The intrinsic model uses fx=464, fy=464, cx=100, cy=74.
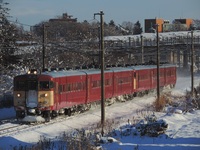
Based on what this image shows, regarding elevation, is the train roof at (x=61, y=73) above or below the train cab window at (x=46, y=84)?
above

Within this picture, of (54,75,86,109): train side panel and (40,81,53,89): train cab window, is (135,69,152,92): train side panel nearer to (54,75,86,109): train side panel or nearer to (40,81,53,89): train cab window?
(54,75,86,109): train side panel

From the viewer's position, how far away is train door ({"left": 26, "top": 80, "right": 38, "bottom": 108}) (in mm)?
25266

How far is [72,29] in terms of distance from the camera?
4921 inches

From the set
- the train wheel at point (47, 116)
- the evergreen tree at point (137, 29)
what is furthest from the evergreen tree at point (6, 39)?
the evergreen tree at point (137, 29)

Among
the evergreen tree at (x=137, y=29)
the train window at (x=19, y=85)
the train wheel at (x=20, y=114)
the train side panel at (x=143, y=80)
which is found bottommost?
the train wheel at (x=20, y=114)

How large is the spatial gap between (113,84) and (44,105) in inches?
419

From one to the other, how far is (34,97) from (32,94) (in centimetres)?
21

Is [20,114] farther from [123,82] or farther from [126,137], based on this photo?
[123,82]

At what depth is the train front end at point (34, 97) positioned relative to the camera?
987 inches

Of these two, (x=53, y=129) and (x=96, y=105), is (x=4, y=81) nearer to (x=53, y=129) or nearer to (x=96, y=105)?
(x=96, y=105)

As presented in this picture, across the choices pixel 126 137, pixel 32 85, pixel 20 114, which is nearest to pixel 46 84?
pixel 32 85

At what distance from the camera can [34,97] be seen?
2547cm

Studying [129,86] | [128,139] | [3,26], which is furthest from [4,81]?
[128,139]

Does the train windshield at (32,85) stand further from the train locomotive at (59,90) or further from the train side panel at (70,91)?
the train side panel at (70,91)
